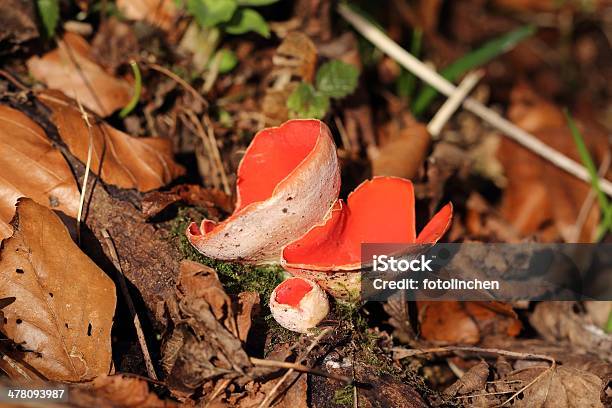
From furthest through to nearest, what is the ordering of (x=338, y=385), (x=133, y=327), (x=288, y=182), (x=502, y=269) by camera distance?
(x=502, y=269) → (x=133, y=327) → (x=338, y=385) → (x=288, y=182)

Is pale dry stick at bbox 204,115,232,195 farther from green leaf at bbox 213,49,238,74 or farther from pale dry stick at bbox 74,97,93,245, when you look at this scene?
pale dry stick at bbox 74,97,93,245

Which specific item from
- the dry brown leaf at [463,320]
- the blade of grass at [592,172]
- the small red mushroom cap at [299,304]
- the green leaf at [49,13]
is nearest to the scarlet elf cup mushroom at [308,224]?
the small red mushroom cap at [299,304]

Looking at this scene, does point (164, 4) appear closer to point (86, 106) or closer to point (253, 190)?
point (86, 106)

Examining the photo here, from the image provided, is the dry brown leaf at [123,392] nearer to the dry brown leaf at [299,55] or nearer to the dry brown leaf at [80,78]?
the dry brown leaf at [80,78]

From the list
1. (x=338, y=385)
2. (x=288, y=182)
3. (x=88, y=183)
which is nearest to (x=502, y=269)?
(x=338, y=385)

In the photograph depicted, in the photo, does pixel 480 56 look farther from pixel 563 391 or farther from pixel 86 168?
pixel 86 168
